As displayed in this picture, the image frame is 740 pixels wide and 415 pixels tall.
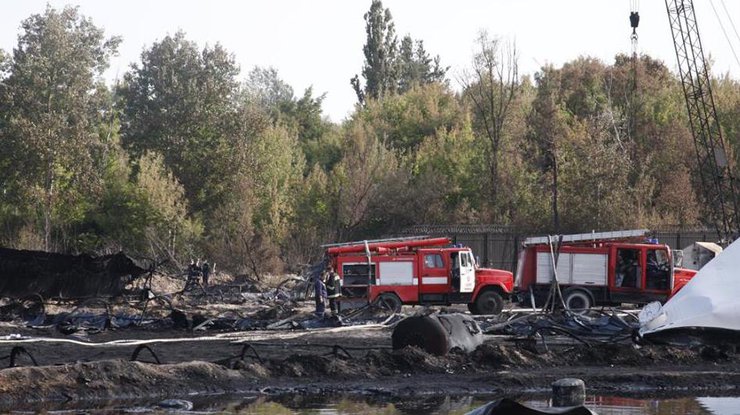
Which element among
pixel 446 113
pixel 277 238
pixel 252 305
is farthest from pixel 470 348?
pixel 446 113

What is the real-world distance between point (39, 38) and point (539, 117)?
30762mm

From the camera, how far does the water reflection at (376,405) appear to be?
19.3m

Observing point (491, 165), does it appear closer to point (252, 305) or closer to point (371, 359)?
point (252, 305)

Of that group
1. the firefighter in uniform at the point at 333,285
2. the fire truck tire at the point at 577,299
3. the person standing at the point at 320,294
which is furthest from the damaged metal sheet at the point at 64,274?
the fire truck tire at the point at 577,299

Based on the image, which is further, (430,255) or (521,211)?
(521,211)

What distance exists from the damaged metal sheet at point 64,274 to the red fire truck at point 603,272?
12.2m

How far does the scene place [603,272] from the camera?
3859cm

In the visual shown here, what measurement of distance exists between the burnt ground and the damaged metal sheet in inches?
281

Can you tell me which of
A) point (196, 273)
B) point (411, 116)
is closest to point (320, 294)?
point (196, 273)

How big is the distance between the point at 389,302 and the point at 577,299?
20.3 feet

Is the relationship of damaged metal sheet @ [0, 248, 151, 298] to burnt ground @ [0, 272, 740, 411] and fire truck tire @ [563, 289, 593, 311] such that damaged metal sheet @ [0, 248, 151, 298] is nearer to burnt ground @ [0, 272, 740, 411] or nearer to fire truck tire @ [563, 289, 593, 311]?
burnt ground @ [0, 272, 740, 411]

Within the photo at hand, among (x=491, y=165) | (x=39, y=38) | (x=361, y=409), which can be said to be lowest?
(x=361, y=409)

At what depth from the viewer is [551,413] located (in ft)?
41.4

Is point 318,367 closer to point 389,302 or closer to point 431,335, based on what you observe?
point 431,335
